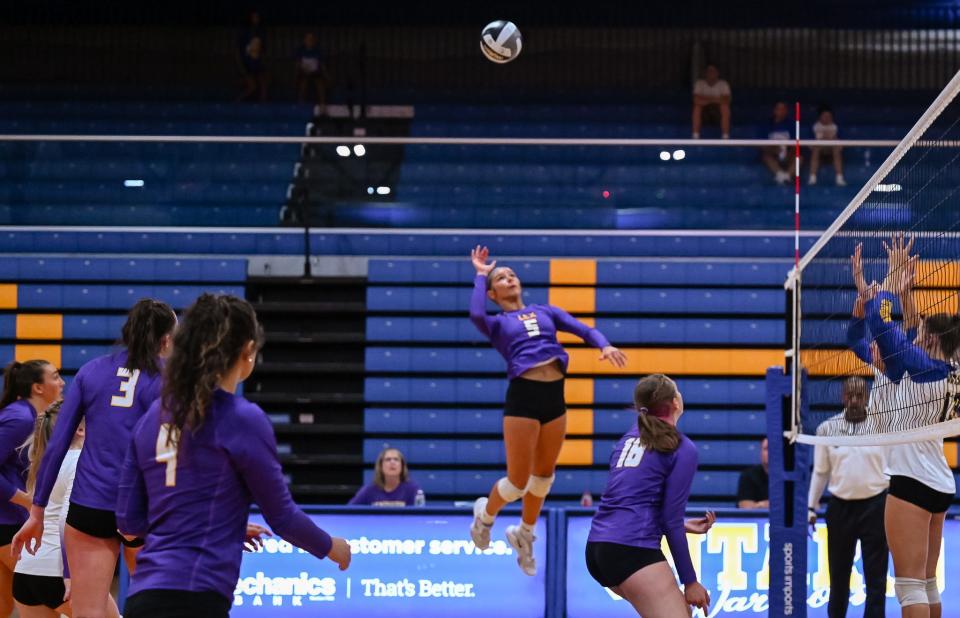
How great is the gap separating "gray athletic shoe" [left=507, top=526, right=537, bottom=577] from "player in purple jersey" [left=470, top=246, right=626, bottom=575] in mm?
277

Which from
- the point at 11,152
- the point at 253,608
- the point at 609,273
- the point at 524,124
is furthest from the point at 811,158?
the point at 11,152

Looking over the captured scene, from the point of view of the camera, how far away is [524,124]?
15.8 m

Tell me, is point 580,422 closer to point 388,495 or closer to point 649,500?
point 388,495

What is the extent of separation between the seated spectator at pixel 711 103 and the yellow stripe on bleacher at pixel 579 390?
3.46 m

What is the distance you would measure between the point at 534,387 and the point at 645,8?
44.6 ft

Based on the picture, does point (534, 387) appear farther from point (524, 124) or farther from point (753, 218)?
point (524, 124)

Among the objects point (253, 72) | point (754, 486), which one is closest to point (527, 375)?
point (754, 486)

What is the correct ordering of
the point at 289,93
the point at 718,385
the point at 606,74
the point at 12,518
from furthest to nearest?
the point at 606,74
the point at 289,93
the point at 718,385
the point at 12,518

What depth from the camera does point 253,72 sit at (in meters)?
17.8

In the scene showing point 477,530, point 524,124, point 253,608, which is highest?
point 524,124

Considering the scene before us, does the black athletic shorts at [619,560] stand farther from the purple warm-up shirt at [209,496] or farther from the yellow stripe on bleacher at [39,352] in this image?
the yellow stripe on bleacher at [39,352]

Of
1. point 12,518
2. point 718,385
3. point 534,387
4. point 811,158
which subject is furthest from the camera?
point 718,385

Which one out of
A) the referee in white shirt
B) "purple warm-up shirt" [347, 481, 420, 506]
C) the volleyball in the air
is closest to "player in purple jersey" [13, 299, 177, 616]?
the referee in white shirt

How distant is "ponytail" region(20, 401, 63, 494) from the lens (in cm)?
616
